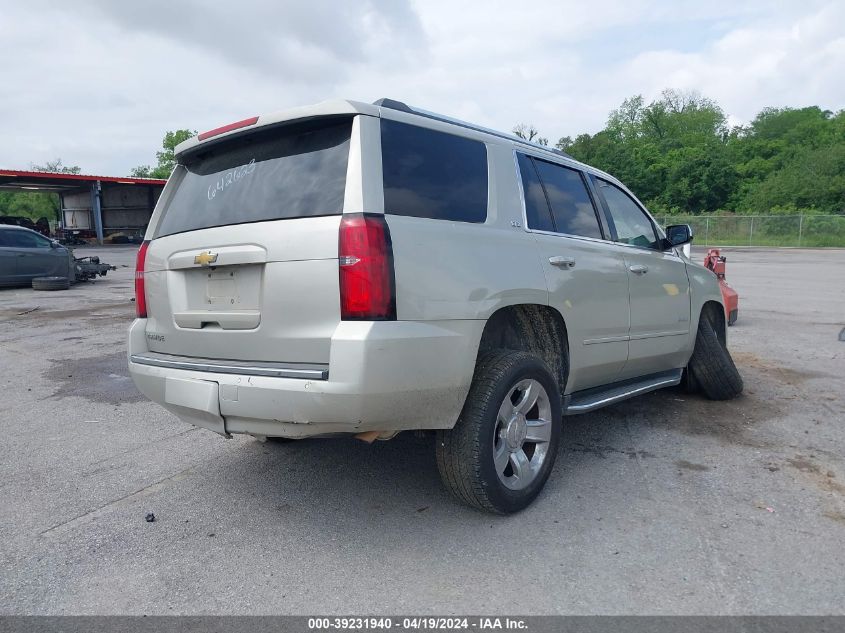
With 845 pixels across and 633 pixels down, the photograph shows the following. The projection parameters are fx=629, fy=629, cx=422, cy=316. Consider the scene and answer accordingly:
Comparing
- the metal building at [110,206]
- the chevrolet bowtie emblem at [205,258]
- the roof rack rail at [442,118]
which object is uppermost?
the metal building at [110,206]

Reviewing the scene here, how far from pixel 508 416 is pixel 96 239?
44895mm

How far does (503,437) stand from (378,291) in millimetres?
1101

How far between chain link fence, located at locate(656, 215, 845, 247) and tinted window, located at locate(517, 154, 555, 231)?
1700 inches

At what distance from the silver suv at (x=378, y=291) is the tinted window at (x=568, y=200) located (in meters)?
0.02

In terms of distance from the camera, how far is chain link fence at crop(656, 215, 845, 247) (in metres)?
40.5

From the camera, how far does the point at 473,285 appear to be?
2.96 m

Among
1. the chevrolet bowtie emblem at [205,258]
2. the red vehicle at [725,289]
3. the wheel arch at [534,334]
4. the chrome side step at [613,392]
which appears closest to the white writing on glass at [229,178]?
the chevrolet bowtie emblem at [205,258]

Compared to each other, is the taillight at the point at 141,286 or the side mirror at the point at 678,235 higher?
the side mirror at the point at 678,235

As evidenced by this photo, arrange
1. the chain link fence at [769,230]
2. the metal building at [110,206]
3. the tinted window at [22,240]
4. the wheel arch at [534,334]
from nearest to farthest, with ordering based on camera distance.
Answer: the wheel arch at [534,334]
the tinted window at [22,240]
the chain link fence at [769,230]
the metal building at [110,206]

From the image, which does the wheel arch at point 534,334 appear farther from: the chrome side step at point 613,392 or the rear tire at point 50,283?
the rear tire at point 50,283

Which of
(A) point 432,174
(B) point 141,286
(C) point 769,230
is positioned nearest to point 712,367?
(A) point 432,174

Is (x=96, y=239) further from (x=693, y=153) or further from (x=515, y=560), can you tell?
(x=693, y=153)

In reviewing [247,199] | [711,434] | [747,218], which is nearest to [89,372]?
[247,199]

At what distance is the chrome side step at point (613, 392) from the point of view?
375 centimetres
